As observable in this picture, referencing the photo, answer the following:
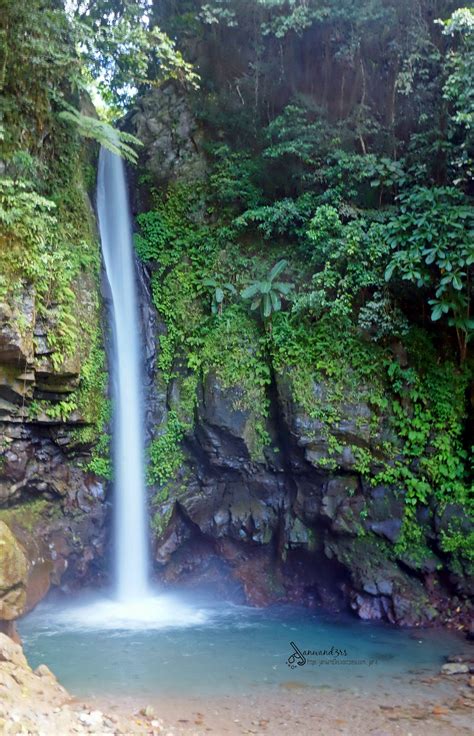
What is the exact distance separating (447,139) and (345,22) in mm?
3842

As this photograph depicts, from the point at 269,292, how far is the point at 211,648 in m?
6.19

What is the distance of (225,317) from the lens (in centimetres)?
1131

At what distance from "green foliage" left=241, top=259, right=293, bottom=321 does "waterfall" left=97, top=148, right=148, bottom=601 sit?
245cm

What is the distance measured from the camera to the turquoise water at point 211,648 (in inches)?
262

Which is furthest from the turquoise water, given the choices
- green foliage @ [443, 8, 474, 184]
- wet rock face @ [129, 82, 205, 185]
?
wet rock face @ [129, 82, 205, 185]

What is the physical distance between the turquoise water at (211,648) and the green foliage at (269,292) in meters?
5.40

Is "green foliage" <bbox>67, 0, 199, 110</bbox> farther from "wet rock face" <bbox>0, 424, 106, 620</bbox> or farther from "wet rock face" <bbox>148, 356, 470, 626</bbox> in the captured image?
"wet rock face" <bbox>0, 424, 106, 620</bbox>

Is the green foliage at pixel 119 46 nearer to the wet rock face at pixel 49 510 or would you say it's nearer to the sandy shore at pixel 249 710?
the wet rock face at pixel 49 510

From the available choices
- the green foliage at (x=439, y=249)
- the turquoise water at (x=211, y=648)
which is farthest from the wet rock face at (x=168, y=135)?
the turquoise water at (x=211, y=648)

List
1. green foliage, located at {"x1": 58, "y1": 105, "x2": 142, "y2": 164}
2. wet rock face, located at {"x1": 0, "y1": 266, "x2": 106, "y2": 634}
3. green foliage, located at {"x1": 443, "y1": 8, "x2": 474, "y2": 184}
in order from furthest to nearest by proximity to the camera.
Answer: green foliage, located at {"x1": 58, "y1": 105, "x2": 142, "y2": 164}
green foliage, located at {"x1": 443, "y1": 8, "x2": 474, "y2": 184}
wet rock face, located at {"x1": 0, "y1": 266, "x2": 106, "y2": 634}

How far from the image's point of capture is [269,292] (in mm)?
10812

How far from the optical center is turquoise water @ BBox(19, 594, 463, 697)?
21.8ft

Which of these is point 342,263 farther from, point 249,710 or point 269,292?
point 249,710

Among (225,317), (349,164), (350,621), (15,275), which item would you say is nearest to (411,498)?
(350,621)
